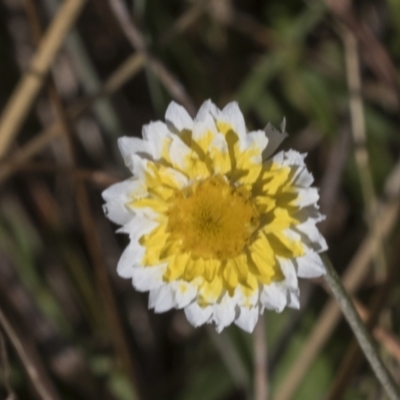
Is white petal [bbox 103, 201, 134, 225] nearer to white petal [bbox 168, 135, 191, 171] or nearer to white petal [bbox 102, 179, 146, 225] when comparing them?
white petal [bbox 102, 179, 146, 225]

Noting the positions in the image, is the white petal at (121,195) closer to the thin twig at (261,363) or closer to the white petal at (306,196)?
the white petal at (306,196)

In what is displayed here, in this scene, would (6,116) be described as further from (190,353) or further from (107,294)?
(190,353)

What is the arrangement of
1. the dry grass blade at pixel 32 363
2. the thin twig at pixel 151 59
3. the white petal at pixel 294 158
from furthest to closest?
the thin twig at pixel 151 59, the dry grass blade at pixel 32 363, the white petal at pixel 294 158

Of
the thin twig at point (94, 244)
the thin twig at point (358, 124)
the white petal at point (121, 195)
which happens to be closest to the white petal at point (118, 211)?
the white petal at point (121, 195)

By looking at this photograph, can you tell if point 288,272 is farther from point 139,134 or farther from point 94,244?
point 139,134

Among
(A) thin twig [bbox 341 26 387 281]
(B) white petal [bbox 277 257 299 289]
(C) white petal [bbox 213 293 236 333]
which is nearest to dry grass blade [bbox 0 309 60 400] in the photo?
(C) white petal [bbox 213 293 236 333]

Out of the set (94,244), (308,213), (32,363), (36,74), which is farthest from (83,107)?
(308,213)

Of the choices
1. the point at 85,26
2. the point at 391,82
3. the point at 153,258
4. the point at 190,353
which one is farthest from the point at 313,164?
the point at 153,258
